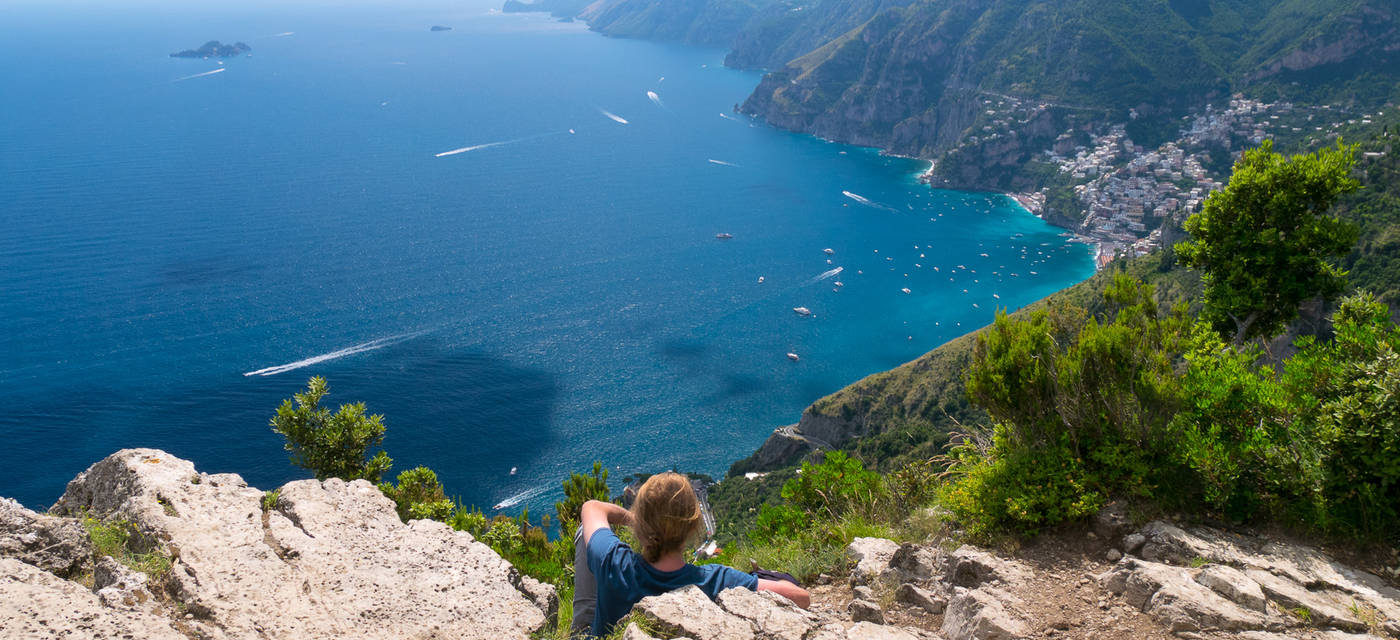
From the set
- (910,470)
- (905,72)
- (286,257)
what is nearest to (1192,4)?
(905,72)

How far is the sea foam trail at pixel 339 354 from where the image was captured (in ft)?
188

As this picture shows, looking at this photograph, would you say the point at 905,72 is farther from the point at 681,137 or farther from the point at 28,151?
the point at 28,151

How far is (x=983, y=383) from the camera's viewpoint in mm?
7418

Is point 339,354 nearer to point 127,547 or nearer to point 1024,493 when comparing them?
point 127,547

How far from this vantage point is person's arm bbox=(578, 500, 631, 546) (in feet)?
17.2

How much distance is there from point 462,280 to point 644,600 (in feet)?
245

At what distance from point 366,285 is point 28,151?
76.8m

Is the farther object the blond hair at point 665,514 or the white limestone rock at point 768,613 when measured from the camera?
the white limestone rock at point 768,613

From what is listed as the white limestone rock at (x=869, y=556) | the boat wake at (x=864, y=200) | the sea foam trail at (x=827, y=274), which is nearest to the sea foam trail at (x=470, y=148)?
the boat wake at (x=864, y=200)

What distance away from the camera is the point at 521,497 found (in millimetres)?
48469

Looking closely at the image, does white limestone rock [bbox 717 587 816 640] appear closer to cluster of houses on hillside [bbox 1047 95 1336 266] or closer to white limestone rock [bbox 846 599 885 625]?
white limestone rock [bbox 846 599 885 625]

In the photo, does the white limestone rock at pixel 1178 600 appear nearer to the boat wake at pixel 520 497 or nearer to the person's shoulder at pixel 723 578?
the person's shoulder at pixel 723 578

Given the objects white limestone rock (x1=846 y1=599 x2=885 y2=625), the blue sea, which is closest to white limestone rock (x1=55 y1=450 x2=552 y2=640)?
white limestone rock (x1=846 y1=599 x2=885 y2=625)

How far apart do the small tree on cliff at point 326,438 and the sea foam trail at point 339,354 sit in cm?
4442
